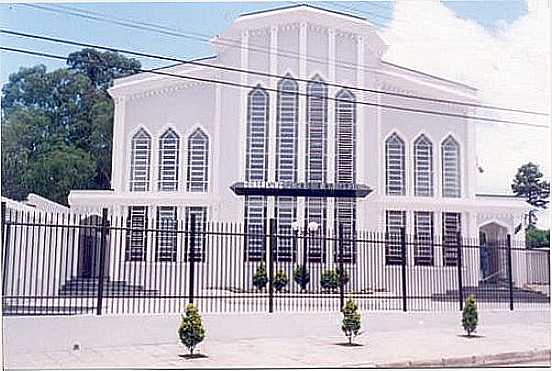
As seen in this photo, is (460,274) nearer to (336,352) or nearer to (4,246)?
(336,352)

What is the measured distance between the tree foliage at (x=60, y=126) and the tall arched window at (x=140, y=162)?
0.43 metres

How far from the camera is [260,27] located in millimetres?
8180

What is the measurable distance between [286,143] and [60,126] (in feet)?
10.3

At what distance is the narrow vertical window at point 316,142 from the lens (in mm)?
8750

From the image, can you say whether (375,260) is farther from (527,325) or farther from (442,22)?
(442,22)

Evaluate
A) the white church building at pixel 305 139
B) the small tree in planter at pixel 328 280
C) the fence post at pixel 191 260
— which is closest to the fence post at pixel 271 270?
the small tree in planter at pixel 328 280

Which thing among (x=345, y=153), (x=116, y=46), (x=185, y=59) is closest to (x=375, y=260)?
(x=345, y=153)

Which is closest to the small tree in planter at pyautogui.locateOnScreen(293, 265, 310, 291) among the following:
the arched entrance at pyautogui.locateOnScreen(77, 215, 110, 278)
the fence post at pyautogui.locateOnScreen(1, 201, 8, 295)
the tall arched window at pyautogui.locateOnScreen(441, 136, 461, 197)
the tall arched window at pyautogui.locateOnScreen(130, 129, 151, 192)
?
the arched entrance at pyautogui.locateOnScreen(77, 215, 110, 278)

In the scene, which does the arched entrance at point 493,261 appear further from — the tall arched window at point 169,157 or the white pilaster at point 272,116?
the tall arched window at point 169,157

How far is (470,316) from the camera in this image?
22.2 ft

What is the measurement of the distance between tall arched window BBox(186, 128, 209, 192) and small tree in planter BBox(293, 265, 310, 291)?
6.09 feet

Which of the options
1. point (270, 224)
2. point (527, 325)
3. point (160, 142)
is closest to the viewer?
point (527, 325)

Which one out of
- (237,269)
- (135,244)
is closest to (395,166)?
(237,269)

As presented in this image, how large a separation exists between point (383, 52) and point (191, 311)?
401 cm
